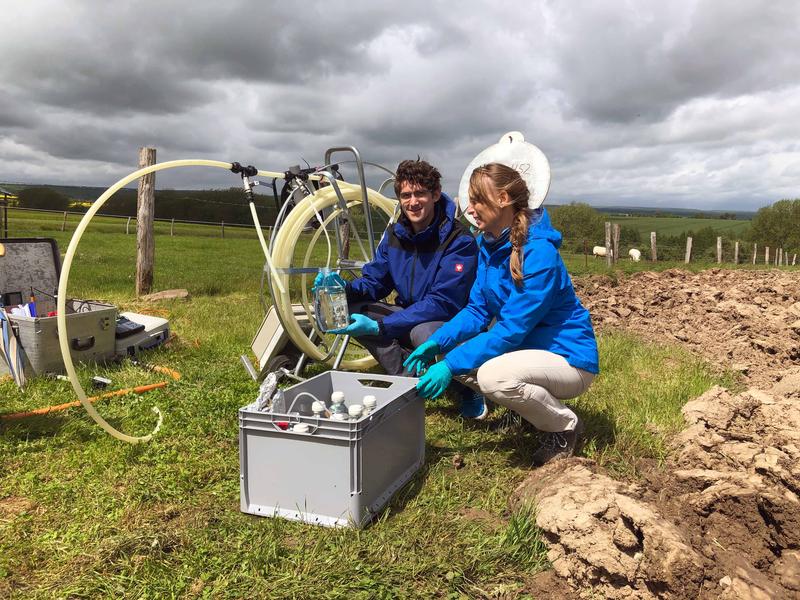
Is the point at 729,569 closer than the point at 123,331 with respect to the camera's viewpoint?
Yes

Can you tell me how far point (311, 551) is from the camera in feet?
7.27

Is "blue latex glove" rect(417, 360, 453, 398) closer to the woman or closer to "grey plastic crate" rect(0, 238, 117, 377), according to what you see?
the woman

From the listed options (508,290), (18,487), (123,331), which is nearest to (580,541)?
(508,290)

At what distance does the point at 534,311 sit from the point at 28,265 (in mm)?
4114

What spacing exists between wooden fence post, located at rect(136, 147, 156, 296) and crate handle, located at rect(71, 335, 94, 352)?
4366 mm

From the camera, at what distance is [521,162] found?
123 inches

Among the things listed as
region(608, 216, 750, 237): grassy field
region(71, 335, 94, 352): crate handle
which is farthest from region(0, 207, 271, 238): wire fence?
region(608, 216, 750, 237): grassy field

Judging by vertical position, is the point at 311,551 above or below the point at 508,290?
below

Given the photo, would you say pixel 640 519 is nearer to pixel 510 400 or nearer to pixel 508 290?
pixel 510 400

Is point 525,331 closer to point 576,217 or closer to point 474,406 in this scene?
point 474,406

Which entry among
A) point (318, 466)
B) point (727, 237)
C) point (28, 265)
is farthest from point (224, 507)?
point (727, 237)

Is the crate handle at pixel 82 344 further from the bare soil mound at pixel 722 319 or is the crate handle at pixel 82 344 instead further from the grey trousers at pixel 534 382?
the bare soil mound at pixel 722 319

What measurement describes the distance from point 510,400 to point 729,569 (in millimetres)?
1060

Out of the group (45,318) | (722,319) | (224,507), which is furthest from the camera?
(722,319)
